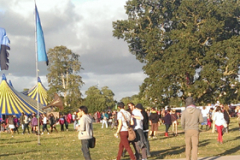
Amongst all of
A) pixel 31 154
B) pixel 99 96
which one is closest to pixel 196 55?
pixel 31 154

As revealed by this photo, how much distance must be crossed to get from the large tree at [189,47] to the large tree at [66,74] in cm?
3219

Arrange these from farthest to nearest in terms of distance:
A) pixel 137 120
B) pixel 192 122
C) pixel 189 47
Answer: pixel 189 47
pixel 137 120
pixel 192 122

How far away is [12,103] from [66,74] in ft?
98.9

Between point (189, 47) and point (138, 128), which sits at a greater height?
point (189, 47)

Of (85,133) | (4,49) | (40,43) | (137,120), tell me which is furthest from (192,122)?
(4,49)

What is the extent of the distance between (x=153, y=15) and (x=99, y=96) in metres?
55.1

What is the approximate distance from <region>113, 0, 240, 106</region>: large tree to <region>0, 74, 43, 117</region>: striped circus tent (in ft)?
43.1

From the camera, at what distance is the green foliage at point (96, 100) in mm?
88875

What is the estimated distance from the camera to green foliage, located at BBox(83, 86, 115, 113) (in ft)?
292

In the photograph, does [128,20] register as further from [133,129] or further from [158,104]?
[133,129]

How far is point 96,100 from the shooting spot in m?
92.2

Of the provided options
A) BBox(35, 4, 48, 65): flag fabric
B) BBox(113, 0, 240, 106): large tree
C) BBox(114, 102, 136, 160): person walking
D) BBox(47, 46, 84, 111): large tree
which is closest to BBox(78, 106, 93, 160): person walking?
BBox(114, 102, 136, 160): person walking

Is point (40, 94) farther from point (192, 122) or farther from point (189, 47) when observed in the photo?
point (192, 122)

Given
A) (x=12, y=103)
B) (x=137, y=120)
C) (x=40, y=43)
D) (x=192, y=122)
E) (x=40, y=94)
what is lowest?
(x=192, y=122)
